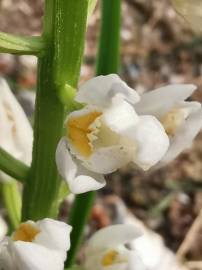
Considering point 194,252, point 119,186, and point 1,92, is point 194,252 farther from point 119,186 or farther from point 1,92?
point 1,92

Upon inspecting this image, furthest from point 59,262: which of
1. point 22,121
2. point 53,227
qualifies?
point 22,121

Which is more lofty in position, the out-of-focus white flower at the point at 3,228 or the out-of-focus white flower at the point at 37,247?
the out-of-focus white flower at the point at 37,247

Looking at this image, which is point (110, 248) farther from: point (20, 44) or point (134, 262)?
point (20, 44)

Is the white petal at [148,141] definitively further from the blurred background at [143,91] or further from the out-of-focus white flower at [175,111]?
the blurred background at [143,91]

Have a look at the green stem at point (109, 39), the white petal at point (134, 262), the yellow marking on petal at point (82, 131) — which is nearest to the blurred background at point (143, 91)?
the green stem at point (109, 39)

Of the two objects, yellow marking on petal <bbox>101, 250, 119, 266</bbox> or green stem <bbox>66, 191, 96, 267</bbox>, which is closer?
yellow marking on petal <bbox>101, 250, 119, 266</bbox>

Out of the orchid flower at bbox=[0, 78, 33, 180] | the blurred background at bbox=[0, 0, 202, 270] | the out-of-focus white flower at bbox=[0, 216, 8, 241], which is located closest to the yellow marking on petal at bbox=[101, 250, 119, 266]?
the orchid flower at bbox=[0, 78, 33, 180]

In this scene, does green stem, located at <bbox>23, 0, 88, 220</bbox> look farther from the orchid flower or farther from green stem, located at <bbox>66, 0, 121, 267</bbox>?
green stem, located at <bbox>66, 0, 121, 267</bbox>
